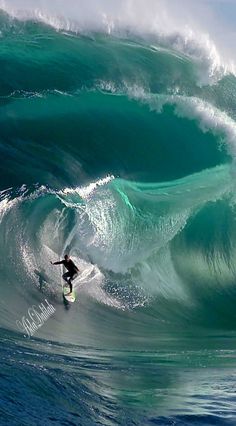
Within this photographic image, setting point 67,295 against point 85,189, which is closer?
point 67,295

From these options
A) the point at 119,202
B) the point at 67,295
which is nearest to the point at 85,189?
the point at 119,202

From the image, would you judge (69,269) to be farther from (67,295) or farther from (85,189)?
(85,189)

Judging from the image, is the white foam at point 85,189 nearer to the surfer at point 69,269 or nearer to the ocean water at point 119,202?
the ocean water at point 119,202

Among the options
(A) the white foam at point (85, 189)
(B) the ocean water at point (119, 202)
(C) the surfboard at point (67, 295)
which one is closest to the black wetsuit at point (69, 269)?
(C) the surfboard at point (67, 295)

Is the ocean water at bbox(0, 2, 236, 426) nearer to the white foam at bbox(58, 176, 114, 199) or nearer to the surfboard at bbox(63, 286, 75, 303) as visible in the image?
the white foam at bbox(58, 176, 114, 199)

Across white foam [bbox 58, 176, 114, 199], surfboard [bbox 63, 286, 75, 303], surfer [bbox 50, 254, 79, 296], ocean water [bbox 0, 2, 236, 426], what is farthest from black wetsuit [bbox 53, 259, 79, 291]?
white foam [bbox 58, 176, 114, 199]

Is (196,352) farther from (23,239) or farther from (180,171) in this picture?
(180,171)

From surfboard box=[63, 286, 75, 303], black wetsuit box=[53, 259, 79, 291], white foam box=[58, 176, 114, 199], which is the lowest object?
surfboard box=[63, 286, 75, 303]

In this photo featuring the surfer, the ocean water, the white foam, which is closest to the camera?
the ocean water
